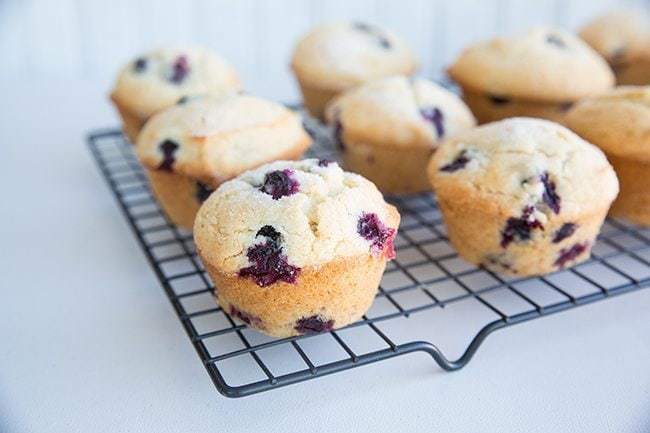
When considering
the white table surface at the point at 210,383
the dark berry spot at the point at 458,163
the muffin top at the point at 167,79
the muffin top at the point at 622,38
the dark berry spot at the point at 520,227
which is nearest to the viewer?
the white table surface at the point at 210,383

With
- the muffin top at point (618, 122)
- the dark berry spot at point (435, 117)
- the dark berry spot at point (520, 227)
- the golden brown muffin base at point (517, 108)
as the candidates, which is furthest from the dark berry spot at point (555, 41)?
the dark berry spot at point (520, 227)

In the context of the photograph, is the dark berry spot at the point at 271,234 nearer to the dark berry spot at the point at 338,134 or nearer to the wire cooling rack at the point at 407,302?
the wire cooling rack at the point at 407,302

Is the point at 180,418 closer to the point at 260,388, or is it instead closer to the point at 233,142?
the point at 260,388

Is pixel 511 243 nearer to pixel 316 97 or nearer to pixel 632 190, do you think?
pixel 632 190

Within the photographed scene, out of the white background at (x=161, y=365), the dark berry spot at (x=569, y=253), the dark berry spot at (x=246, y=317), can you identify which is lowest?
the white background at (x=161, y=365)

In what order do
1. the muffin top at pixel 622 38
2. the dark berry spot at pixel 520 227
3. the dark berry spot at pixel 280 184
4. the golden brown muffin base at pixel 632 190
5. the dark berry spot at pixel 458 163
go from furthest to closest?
the muffin top at pixel 622 38 → the golden brown muffin base at pixel 632 190 → the dark berry spot at pixel 458 163 → the dark berry spot at pixel 520 227 → the dark berry spot at pixel 280 184

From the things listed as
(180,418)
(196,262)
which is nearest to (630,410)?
(180,418)
